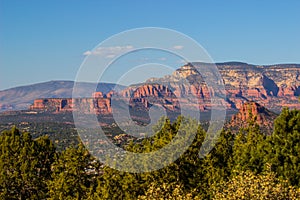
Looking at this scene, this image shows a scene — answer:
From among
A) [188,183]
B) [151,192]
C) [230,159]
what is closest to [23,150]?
[188,183]

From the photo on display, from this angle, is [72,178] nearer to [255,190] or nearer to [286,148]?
A: [286,148]

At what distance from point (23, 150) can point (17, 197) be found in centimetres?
680

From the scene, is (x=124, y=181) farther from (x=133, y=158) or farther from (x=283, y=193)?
(x=283, y=193)

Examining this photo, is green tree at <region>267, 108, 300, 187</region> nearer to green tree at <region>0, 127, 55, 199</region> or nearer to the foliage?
the foliage

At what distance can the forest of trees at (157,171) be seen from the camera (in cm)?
5847

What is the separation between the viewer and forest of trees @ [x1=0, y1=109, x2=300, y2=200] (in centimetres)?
5847

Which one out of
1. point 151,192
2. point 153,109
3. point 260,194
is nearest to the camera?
point 260,194

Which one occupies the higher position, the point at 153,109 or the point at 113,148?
the point at 153,109

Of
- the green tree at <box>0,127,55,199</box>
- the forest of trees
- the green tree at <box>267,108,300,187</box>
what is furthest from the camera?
the green tree at <box>0,127,55,199</box>

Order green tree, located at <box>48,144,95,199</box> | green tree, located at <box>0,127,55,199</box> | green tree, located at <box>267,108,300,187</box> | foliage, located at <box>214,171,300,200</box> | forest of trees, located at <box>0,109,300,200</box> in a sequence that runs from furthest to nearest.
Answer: green tree, located at <box>0,127,55,199</box>
green tree, located at <box>48,144,95,199</box>
forest of trees, located at <box>0,109,300,200</box>
green tree, located at <box>267,108,300,187</box>
foliage, located at <box>214,171,300,200</box>

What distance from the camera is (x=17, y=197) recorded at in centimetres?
7281

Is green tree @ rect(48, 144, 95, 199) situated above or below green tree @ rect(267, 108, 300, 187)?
below

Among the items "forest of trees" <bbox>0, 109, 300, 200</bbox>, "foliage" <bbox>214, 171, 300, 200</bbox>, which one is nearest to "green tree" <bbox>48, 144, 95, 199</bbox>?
"forest of trees" <bbox>0, 109, 300, 200</bbox>

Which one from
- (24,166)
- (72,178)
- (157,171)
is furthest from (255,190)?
(24,166)
